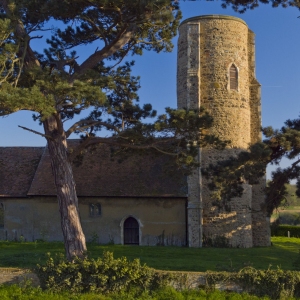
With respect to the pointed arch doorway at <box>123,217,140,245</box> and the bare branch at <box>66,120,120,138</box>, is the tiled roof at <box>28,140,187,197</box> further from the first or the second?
the bare branch at <box>66,120,120,138</box>

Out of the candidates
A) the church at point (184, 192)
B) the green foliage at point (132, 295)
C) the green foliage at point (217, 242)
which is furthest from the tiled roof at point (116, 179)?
the green foliage at point (132, 295)

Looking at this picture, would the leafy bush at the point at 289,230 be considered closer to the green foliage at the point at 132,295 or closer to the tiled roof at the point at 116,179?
the tiled roof at the point at 116,179

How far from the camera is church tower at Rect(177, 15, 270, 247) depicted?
23.3 metres

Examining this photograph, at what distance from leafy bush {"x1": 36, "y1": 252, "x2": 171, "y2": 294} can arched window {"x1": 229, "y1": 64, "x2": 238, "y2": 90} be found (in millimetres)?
14608

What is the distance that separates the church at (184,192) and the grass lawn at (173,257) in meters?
2.30

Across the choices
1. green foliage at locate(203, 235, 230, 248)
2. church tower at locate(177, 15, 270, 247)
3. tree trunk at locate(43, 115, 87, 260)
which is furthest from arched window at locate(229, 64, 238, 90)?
tree trunk at locate(43, 115, 87, 260)

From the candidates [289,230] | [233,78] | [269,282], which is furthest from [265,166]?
[289,230]

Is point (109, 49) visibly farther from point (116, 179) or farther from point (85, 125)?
point (116, 179)

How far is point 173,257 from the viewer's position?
1828 cm

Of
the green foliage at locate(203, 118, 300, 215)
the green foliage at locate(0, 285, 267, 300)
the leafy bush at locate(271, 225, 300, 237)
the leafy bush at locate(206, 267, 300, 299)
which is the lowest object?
the green foliage at locate(0, 285, 267, 300)

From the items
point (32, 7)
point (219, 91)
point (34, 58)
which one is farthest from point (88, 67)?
point (219, 91)

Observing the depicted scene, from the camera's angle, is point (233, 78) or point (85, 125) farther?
point (233, 78)

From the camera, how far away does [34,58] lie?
14.6 metres

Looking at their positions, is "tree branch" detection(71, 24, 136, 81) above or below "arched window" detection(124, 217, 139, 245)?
above
